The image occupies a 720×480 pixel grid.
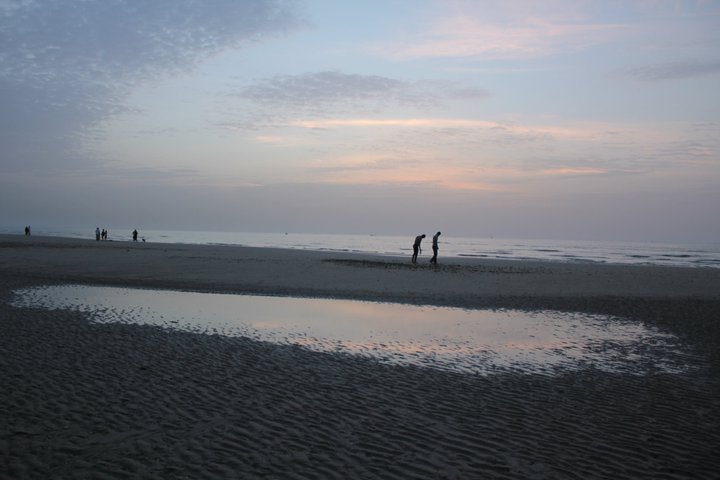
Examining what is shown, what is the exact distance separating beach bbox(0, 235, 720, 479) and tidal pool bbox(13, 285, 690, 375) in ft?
2.96

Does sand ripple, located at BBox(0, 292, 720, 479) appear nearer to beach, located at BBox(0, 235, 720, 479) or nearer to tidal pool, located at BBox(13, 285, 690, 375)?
beach, located at BBox(0, 235, 720, 479)

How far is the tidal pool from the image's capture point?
42.6 feet

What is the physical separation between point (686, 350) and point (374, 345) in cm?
848

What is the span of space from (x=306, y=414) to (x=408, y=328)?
859 centimetres

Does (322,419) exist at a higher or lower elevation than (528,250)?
lower

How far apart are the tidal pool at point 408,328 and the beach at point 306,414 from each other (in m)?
0.90

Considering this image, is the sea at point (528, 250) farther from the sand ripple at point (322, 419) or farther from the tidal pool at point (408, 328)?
the sand ripple at point (322, 419)

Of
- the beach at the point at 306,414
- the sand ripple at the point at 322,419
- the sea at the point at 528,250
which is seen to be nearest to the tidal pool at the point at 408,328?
the beach at the point at 306,414

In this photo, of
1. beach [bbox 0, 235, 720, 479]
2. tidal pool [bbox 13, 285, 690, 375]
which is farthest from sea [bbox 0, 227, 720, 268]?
beach [bbox 0, 235, 720, 479]

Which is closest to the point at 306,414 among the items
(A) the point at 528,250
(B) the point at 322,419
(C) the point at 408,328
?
(B) the point at 322,419

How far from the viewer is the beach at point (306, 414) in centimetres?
667

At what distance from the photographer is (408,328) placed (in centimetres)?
1680

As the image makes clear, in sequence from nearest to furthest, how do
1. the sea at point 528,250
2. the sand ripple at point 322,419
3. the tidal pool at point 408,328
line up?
the sand ripple at point 322,419 < the tidal pool at point 408,328 < the sea at point 528,250

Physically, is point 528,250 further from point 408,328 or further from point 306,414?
point 306,414
